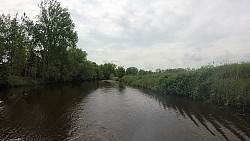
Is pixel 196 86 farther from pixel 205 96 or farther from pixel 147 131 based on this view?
pixel 147 131

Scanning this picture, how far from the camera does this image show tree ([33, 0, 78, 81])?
43.7 meters

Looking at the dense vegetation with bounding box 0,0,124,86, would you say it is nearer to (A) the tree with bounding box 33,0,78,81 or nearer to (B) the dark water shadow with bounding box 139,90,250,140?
(A) the tree with bounding box 33,0,78,81

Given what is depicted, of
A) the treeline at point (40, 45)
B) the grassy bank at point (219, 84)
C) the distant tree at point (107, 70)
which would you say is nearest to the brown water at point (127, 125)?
the grassy bank at point (219, 84)

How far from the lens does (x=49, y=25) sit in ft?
144

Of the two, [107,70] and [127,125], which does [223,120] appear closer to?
[127,125]

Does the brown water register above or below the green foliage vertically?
below

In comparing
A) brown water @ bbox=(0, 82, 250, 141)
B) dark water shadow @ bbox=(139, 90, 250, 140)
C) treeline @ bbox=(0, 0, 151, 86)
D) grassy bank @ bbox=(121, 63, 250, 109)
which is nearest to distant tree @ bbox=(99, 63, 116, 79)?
treeline @ bbox=(0, 0, 151, 86)

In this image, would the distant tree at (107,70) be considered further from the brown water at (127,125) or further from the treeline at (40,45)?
the brown water at (127,125)

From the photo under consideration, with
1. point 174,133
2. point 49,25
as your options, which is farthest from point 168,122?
point 49,25

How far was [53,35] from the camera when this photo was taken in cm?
4431

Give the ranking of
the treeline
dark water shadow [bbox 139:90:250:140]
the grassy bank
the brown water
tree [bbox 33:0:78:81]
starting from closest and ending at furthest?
the brown water → dark water shadow [bbox 139:90:250:140] → the grassy bank → the treeline → tree [bbox 33:0:78:81]

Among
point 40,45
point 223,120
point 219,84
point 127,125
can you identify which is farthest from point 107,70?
point 223,120

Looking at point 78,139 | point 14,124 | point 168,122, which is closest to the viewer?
point 78,139

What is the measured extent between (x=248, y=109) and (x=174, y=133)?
652cm
